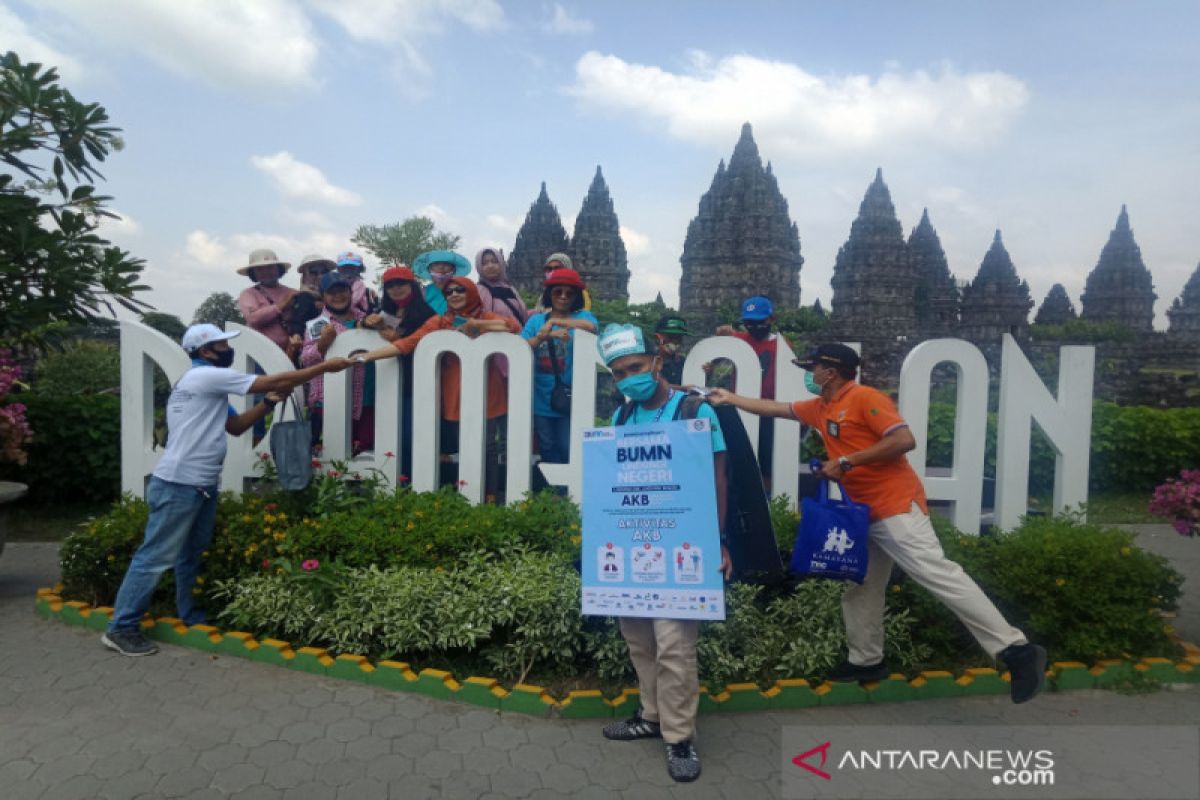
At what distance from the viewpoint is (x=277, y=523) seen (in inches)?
179

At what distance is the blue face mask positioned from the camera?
3.06m

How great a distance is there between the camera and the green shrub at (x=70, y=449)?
8.20m

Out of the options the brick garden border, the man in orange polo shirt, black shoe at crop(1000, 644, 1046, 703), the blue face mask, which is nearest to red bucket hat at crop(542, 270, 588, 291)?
the man in orange polo shirt

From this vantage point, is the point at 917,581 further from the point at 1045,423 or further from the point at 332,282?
the point at 332,282

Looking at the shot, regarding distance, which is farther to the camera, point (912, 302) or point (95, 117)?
point (912, 302)

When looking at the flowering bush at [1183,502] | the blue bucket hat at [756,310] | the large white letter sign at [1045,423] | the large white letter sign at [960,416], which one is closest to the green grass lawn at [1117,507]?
the large white letter sign at [1045,423]

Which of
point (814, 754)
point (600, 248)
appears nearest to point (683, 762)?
point (814, 754)

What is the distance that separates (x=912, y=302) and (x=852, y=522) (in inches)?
1382

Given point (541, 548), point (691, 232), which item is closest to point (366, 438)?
point (541, 548)

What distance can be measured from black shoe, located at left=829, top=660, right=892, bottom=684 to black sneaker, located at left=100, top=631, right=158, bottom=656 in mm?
3638

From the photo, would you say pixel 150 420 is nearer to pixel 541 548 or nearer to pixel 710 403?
pixel 541 548

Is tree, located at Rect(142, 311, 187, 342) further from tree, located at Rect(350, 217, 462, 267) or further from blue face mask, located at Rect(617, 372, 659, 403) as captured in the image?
blue face mask, located at Rect(617, 372, 659, 403)

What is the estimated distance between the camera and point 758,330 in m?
5.20

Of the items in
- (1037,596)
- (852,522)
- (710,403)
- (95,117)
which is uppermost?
(95,117)
